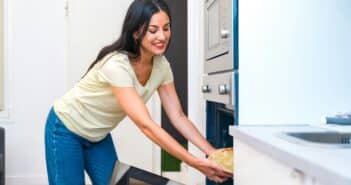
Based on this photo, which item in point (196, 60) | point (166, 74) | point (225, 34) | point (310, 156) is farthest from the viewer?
point (196, 60)

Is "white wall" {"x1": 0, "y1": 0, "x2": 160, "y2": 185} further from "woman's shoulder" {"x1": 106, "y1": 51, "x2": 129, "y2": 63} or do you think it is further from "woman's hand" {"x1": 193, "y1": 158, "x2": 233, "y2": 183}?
"woman's hand" {"x1": 193, "y1": 158, "x2": 233, "y2": 183}

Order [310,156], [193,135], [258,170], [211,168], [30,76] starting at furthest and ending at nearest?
[30,76]
[193,135]
[211,168]
[258,170]
[310,156]

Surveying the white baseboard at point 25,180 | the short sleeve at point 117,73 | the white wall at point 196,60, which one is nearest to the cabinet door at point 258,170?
the short sleeve at point 117,73

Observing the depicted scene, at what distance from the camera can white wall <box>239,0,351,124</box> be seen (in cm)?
137

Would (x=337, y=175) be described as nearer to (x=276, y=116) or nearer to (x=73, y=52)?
(x=276, y=116)

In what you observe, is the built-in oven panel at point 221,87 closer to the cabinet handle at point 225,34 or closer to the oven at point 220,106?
the oven at point 220,106

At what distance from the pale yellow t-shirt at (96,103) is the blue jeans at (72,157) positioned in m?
0.03

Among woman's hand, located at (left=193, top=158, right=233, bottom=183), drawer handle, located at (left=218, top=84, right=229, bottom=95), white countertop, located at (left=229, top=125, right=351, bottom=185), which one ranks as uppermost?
drawer handle, located at (left=218, top=84, right=229, bottom=95)

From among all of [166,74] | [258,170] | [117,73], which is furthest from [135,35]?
[258,170]

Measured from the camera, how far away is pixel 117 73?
1.55 meters

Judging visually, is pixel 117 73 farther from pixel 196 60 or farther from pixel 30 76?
pixel 30 76

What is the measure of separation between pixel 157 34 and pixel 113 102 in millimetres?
372

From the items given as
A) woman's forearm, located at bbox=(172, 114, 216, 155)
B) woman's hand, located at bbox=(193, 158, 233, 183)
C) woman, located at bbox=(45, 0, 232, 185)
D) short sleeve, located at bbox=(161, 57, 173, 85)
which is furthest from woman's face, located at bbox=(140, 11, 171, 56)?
woman's hand, located at bbox=(193, 158, 233, 183)

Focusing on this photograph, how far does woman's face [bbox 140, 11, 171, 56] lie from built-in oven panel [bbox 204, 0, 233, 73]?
0.19m
